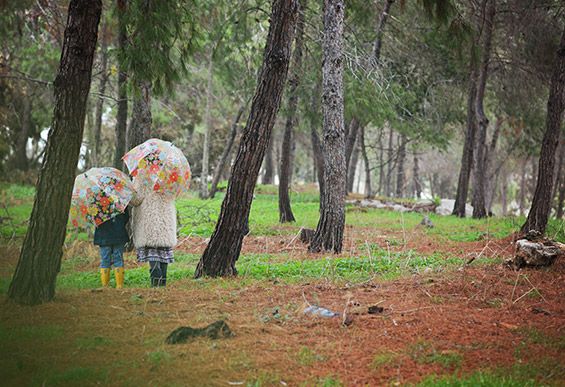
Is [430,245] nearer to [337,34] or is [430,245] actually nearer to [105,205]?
[337,34]

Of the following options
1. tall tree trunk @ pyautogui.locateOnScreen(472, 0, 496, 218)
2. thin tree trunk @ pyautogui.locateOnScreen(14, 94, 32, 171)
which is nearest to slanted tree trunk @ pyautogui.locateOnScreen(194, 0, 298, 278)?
tall tree trunk @ pyautogui.locateOnScreen(472, 0, 496, 218)

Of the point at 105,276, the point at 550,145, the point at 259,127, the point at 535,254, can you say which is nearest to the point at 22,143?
the point at 105,276

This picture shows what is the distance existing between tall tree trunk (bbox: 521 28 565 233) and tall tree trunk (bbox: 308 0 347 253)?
3695 mm

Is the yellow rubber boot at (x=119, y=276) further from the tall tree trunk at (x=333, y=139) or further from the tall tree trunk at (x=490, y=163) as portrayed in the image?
the tall tree trunk at (x=490, y=163)

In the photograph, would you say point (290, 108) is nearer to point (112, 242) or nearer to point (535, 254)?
point (112, 242)

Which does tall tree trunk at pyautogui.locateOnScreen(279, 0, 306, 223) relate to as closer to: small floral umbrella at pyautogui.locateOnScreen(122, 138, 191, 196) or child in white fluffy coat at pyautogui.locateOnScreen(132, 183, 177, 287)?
small floral umbrella at pyautogui.locateOnScreen(122, 138, 191, 196)

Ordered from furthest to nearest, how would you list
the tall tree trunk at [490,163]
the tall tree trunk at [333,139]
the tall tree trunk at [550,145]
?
the tall tree trunk at [490,163] → the tall tree trunk at [550,145] → the tall tree trunk at [333,139]

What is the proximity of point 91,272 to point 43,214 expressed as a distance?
384 centimetres

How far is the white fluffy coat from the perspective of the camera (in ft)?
23.3

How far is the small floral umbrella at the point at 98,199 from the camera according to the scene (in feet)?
22.4

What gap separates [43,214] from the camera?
18.5ft

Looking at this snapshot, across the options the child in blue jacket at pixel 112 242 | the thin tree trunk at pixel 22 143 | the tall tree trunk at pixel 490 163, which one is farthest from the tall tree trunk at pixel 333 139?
the thin tree trunk at pixel 22 143

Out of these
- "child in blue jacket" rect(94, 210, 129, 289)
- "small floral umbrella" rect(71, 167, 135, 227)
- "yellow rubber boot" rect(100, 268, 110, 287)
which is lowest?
"yellow rubber boot" rect(100, 268, 110, 287)

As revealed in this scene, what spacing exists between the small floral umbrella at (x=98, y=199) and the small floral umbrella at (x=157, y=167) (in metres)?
0.27
